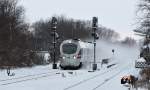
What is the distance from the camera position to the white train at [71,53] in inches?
1866

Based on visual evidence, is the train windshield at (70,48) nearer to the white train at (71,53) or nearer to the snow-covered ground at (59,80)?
the white train at (71,53)

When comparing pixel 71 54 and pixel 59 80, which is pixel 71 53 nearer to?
pixel 71 54

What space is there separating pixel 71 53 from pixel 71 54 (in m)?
0.11

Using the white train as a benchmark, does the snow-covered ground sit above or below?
below

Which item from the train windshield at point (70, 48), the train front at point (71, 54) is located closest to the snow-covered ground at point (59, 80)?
the train front at point (71, 54)

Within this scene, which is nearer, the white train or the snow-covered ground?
the snow-covered ground

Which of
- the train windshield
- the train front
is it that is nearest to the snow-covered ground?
the train front

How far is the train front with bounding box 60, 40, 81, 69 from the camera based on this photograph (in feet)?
155

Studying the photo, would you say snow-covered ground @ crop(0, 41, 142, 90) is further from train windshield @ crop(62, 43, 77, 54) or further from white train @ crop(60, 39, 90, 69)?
train windshield @ crop(62, 43, 77, 54)

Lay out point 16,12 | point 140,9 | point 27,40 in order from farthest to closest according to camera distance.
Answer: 1. point 16,12
2. point 27,40
3. point 140,9

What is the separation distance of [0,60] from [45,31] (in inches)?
3138

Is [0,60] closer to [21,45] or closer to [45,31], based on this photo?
[21,45]

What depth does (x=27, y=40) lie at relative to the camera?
5447 centimetres

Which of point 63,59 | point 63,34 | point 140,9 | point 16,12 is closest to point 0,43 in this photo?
point 63,59
